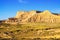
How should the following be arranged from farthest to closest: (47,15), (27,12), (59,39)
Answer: (27,12) → (47,15) → (59,39)

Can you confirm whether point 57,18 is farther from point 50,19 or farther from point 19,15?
point 19,15

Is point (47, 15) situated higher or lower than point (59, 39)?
higher

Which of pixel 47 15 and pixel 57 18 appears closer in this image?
pixel 57 18

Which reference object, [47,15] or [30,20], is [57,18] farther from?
[30,20]

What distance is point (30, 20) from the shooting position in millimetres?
138125

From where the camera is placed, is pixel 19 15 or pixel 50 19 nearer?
pixel 50 19

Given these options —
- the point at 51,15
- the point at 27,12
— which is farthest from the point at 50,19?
the point at 27,12

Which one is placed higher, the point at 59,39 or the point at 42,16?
the point at 42,16

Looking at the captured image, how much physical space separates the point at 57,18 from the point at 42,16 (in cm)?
1523

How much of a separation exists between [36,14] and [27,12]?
867 inches

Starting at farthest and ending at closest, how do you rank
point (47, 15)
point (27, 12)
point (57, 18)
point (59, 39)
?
point (27, 12) < point (47, 15) < point (57, 18) < point (59, 39)

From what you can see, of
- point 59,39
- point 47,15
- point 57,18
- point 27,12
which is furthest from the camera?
point 27,12

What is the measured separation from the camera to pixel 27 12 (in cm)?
16288

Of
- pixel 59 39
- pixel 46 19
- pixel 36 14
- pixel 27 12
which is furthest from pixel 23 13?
pixel 59 39
